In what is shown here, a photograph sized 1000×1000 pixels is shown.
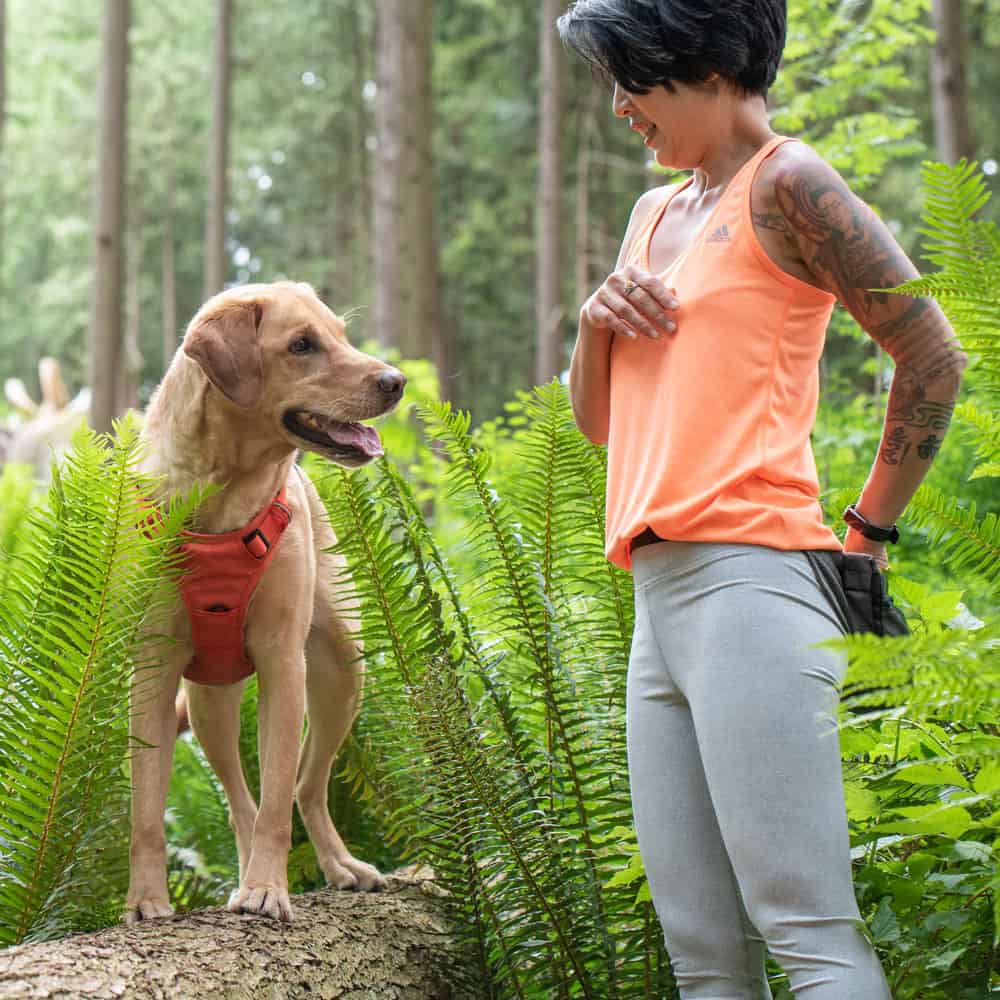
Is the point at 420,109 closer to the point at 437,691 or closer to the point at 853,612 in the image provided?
the point at 437,691

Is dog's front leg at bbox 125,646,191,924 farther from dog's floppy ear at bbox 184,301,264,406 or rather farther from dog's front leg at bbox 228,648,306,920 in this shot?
dog's floppy ear at bbox 184,301,264,406

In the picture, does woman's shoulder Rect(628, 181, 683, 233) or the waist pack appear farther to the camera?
woman's shoulder Rect(628, 181, 683, 233)

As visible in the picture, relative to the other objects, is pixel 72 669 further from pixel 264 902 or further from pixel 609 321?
pixel 609 321

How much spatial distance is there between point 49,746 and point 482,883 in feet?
4.09

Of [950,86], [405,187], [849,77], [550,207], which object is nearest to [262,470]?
[849,77]

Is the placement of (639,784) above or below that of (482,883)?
above

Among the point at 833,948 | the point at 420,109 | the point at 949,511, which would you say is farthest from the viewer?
the point at 420,109

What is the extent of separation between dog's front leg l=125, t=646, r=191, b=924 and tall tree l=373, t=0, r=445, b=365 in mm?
7640

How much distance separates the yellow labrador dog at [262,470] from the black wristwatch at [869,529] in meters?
1.48

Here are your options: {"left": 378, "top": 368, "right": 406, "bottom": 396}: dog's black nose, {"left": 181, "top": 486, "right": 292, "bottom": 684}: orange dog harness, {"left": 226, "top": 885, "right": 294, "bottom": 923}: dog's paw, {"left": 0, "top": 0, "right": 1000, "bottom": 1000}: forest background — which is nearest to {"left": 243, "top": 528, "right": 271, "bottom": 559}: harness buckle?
{"left": 181, "top": 486, "right": 292, "bottom": 684}: orange dog harness

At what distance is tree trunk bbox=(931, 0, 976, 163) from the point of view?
1121 cm

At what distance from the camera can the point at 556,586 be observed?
353 cm

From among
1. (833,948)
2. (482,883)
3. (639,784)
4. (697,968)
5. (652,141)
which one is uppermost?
(652,141)

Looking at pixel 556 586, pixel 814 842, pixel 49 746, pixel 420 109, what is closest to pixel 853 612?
pixel 814 842
